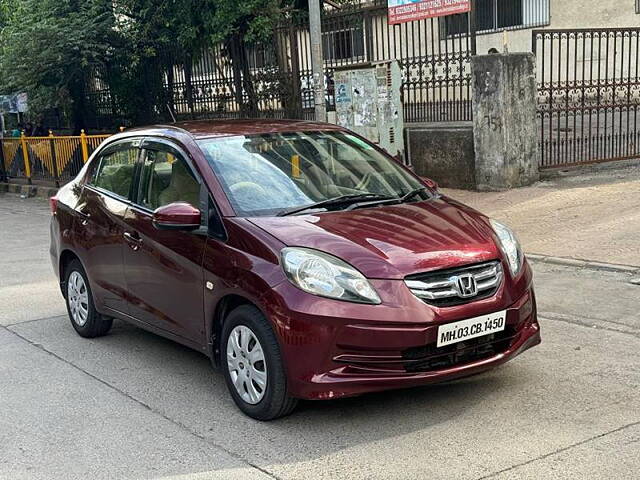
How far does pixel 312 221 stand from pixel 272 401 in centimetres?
110

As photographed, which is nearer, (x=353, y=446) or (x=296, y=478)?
(x=296, y=478)

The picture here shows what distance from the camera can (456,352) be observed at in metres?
4.38

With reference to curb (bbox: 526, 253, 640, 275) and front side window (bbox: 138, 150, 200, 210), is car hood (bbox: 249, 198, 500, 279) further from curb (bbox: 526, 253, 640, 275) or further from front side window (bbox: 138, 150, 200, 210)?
curb (bbox: 526, 253, 640, 275)

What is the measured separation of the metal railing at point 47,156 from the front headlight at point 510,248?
1201 cm

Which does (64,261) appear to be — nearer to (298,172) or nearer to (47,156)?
(298,172)

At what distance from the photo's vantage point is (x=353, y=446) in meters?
4.20

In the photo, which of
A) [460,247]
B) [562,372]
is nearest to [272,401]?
[460,247]

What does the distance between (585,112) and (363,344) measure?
886 cm

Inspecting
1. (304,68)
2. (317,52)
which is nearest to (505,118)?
(317,52)

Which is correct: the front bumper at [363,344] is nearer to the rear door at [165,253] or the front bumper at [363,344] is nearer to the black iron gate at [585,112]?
the rear door at [165,253]

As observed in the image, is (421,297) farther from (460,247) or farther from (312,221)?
(312,221)

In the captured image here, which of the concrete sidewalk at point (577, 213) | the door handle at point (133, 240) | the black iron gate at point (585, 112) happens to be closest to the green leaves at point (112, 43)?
the black iron gate at point (585, 112)

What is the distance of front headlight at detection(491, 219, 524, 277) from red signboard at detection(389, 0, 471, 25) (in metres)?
7.31

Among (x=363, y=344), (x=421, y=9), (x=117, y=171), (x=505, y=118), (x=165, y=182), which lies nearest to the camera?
(x=363, y=344)
